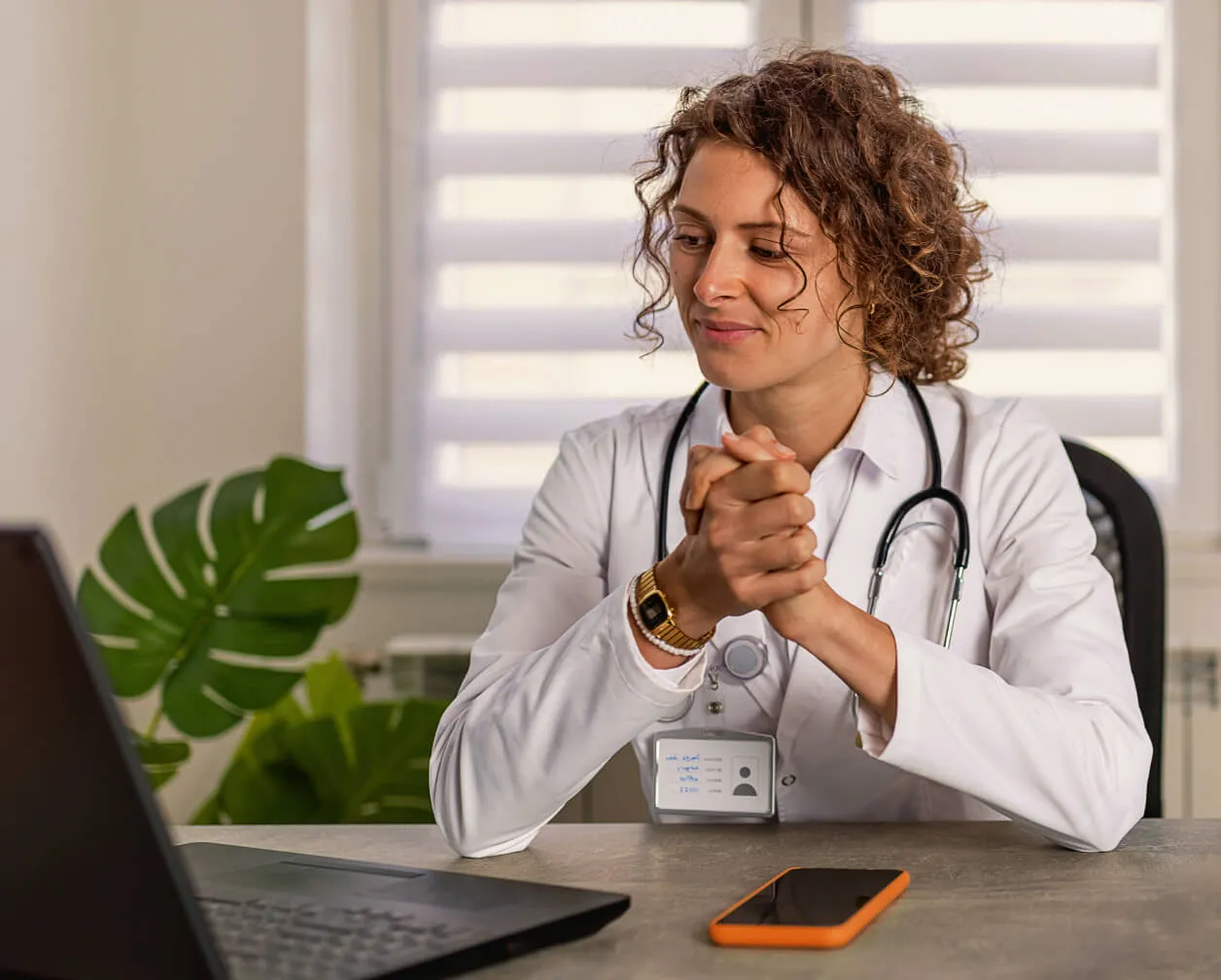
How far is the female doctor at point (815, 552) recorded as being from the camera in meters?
1.04

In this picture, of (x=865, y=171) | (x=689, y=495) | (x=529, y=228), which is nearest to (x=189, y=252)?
(x=529, y=228)

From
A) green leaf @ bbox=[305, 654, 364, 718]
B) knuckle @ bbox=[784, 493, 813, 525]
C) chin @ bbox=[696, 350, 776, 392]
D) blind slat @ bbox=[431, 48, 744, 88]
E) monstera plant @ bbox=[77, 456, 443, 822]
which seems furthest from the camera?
blind slat @ bbox=[431, 48, 744, 88]

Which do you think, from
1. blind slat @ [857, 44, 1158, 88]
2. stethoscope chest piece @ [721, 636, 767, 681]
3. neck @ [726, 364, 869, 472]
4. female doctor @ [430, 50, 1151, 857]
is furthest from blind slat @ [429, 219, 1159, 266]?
stethoscope chest piece @ [721, 636, 767, 681]

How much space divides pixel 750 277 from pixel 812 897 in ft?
2.07

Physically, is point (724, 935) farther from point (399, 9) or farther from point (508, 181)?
point (399, 9)

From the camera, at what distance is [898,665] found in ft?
3.39

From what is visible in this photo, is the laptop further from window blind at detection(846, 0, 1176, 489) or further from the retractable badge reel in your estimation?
window blind at detection(846, 0, 1176, 489)

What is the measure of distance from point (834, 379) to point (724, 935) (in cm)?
75

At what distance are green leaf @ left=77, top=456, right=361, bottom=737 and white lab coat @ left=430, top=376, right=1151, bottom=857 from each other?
0.54 metres

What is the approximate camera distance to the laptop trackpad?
798mm

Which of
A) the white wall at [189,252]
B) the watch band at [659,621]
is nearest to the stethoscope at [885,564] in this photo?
the watch band at [659,621]

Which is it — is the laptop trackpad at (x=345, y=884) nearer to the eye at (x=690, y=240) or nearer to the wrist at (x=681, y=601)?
the wrist at (x=681, y=601)

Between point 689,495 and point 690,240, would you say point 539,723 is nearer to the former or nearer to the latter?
point 689,495

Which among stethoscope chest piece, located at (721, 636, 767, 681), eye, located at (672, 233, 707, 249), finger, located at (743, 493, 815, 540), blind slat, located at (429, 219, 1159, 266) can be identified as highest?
blind slat, located at (429, 219, 1159, 266)
